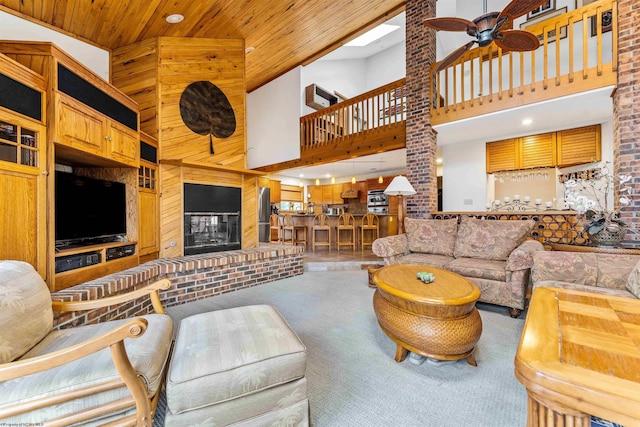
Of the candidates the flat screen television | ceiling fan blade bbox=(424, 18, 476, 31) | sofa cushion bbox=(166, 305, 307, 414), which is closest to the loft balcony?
ceiling fan blade bbox=(424, 18, 476, 31)

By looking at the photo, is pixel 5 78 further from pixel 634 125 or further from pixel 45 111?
pixel 634 125

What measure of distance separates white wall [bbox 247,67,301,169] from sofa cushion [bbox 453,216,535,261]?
169 inches

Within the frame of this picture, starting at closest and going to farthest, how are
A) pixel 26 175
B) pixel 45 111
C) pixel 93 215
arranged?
1. pixel 26 175
2. pixel 45 111
3. pixel 93 215

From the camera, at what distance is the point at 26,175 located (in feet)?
5.63

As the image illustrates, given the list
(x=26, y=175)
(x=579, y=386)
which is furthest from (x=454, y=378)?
(x=26, y=175)

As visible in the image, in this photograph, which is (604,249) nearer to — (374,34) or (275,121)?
(275,121)

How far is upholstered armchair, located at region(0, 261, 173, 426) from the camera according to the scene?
862mm

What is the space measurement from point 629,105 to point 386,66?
617 centimetres

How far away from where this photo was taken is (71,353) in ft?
2.83

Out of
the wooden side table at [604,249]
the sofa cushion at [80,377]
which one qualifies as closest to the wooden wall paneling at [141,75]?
the sofa cushion at [80,377]

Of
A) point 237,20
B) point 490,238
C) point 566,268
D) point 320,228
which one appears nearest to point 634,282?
point 566,268

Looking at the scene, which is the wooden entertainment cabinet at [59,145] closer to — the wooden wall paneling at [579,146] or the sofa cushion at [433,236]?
the sofa cushion at [433,236]

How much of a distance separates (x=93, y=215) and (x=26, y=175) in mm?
837

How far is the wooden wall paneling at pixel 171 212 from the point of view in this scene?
3298 mm
